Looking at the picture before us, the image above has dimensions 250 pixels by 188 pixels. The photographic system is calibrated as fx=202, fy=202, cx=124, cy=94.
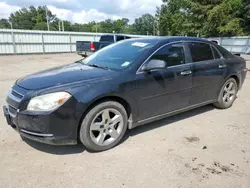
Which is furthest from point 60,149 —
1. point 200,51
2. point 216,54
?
point 216,54

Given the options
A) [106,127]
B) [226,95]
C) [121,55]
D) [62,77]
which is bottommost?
[106,127]

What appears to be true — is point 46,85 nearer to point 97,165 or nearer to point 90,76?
point 90,76

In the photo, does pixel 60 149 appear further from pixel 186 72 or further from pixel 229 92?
pixel 229 92

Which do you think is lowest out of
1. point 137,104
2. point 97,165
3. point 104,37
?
point 97,165

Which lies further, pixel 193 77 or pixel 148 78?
pixel 193 77

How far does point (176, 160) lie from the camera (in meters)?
2.69

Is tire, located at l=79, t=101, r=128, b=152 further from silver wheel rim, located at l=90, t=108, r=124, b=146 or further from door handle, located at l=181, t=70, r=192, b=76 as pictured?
door handle, located at l=181, t=70, r=192, b=76

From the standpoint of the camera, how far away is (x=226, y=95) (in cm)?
455

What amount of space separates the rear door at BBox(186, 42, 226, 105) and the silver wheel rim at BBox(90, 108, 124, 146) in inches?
63.4

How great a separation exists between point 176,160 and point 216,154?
614 millimetres

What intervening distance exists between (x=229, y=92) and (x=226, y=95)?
13 centimetres

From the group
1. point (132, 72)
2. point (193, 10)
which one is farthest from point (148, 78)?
point (193, 10)

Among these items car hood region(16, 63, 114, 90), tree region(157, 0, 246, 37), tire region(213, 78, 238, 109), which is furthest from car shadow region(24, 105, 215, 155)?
tree region(157, 0, 246, 37)

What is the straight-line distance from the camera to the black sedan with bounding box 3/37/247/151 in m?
2.48
